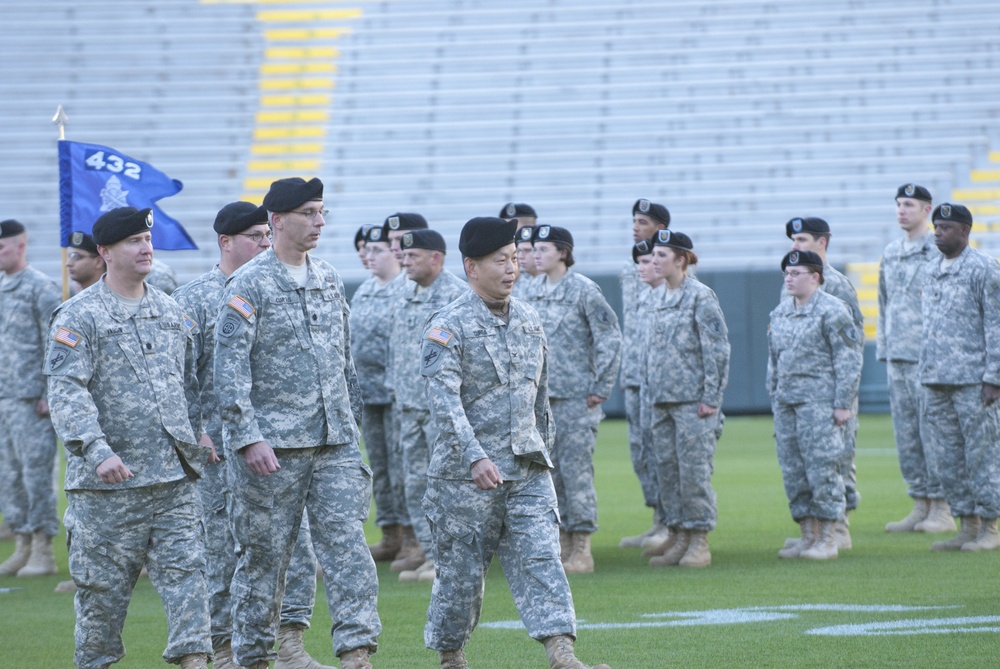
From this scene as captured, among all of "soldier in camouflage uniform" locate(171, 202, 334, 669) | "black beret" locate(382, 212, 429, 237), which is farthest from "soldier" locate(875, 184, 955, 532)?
"soldier in camouflage uniform" locate(171, 202, 334, 669)

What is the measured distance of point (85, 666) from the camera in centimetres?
643

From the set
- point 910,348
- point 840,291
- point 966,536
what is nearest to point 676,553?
point 966,536

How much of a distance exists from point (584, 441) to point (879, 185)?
55.0 ft

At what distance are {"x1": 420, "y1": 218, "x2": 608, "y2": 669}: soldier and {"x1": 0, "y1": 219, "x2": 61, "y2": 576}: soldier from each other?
5003 millimetres

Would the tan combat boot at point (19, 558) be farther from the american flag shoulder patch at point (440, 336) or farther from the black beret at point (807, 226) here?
the black beret at point (807, 226)

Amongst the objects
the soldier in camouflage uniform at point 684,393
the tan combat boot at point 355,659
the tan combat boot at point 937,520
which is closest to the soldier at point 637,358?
the soldier in camouflage uniform at point 684,393

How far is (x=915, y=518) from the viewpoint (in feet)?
39.2

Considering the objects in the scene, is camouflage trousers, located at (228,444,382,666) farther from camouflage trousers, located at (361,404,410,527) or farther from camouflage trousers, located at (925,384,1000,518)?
camouflage trousers, located at (925,384,1000,518)

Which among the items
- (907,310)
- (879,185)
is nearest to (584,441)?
(907,310)

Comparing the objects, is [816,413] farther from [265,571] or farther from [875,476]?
[875,476]

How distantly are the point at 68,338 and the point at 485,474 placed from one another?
5.80 ft

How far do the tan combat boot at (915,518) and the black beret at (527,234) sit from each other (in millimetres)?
3692

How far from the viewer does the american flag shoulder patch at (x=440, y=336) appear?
6.59 m

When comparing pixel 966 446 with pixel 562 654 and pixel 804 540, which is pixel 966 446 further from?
pixel 562 654
